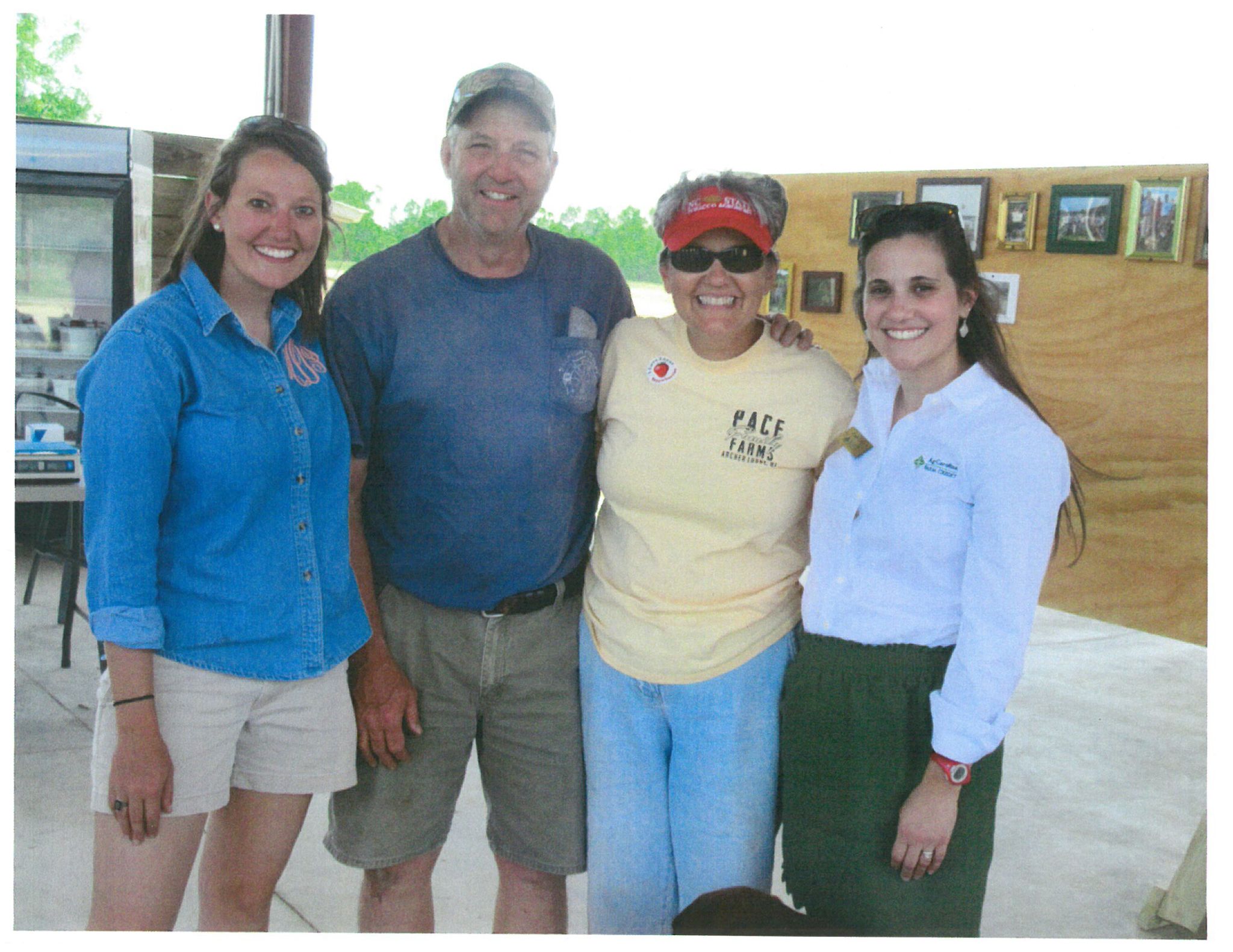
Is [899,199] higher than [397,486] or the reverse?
higher

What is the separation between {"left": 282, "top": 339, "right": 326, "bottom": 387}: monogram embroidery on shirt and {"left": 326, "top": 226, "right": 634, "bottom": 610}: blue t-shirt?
0.30 ft

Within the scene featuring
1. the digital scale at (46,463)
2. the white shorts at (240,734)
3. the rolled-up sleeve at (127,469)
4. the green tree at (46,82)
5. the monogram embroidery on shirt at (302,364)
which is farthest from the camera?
the digital scale at (46,463)

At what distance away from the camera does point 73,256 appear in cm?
542

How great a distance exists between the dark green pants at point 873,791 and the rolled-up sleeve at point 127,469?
3.27ft

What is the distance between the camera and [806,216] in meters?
2.69

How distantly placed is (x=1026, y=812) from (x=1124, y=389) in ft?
6.41

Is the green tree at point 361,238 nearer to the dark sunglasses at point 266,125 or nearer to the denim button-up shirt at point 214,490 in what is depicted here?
the dark sunglasses at point 266,125

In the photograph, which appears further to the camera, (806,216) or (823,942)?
(806,216)

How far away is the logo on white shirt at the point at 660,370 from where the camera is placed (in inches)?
72.8

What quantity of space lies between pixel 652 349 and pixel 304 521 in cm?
66

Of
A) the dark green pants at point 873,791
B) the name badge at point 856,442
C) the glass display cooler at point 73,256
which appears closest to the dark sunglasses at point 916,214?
the name badge at point 856,442

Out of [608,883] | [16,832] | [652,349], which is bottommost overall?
[16,832]
